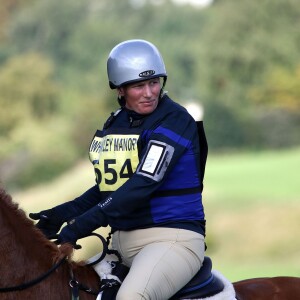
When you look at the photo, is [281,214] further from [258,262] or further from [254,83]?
[254,83]

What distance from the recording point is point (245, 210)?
89.4 feet

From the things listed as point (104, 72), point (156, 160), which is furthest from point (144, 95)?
point (104, 72)

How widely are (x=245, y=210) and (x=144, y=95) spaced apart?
72.2ft

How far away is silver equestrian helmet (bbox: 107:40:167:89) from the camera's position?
553cm

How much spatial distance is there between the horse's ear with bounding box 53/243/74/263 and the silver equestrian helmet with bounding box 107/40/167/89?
3.80 ft

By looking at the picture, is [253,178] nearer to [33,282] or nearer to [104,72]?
[104,72]

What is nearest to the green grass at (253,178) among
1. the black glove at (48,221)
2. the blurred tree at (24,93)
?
the blurred tree at (24,93)

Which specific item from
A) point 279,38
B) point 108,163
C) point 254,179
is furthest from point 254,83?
point 108,163

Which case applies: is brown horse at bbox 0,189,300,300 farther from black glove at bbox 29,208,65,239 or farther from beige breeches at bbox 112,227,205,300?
black glove at bbox 29,208,65,239

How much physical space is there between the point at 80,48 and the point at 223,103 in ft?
52.4

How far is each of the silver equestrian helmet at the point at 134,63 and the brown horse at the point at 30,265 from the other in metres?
1.16

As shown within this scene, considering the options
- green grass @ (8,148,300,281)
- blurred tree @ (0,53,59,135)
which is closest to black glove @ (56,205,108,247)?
green grass @ (8,148,300,281)

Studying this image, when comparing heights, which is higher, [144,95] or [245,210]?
[144,95]

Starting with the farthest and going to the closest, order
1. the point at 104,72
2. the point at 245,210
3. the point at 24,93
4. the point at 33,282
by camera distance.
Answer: the point at 104,72 → the point at 24,93 → the point at 245,210 → the point at 33,282
